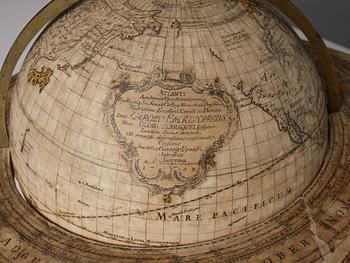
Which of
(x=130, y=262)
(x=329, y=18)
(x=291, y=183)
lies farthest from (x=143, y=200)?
(x=329, y=18)

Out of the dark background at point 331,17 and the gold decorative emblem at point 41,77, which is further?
the dark background at point 331,17

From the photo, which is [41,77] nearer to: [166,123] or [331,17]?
[166,123]

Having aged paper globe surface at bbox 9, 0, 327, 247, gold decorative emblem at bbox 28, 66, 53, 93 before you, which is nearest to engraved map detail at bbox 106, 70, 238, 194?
aged paper globe surface at bbox 9, 0, 327, 247

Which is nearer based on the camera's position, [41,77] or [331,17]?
[41,77]

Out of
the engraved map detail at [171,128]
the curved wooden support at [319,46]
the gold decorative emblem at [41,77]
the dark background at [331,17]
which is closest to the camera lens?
the engraved map detail at [171,128]

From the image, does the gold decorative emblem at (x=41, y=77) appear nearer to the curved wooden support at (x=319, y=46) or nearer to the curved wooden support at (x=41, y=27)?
the curved wooden support at (x=41, y=27)

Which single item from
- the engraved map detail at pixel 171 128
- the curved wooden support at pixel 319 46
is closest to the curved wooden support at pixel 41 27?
the curved wooden support at pixel 319 46

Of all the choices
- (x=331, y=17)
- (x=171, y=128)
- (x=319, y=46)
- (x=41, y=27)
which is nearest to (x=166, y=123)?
(x=171, y=128)

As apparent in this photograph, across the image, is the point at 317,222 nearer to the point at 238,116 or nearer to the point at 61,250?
the point at 238,116

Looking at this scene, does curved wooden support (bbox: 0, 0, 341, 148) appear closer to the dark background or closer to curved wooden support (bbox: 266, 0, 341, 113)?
curved wooden support (bbox: 266, 0, 341, 113)
